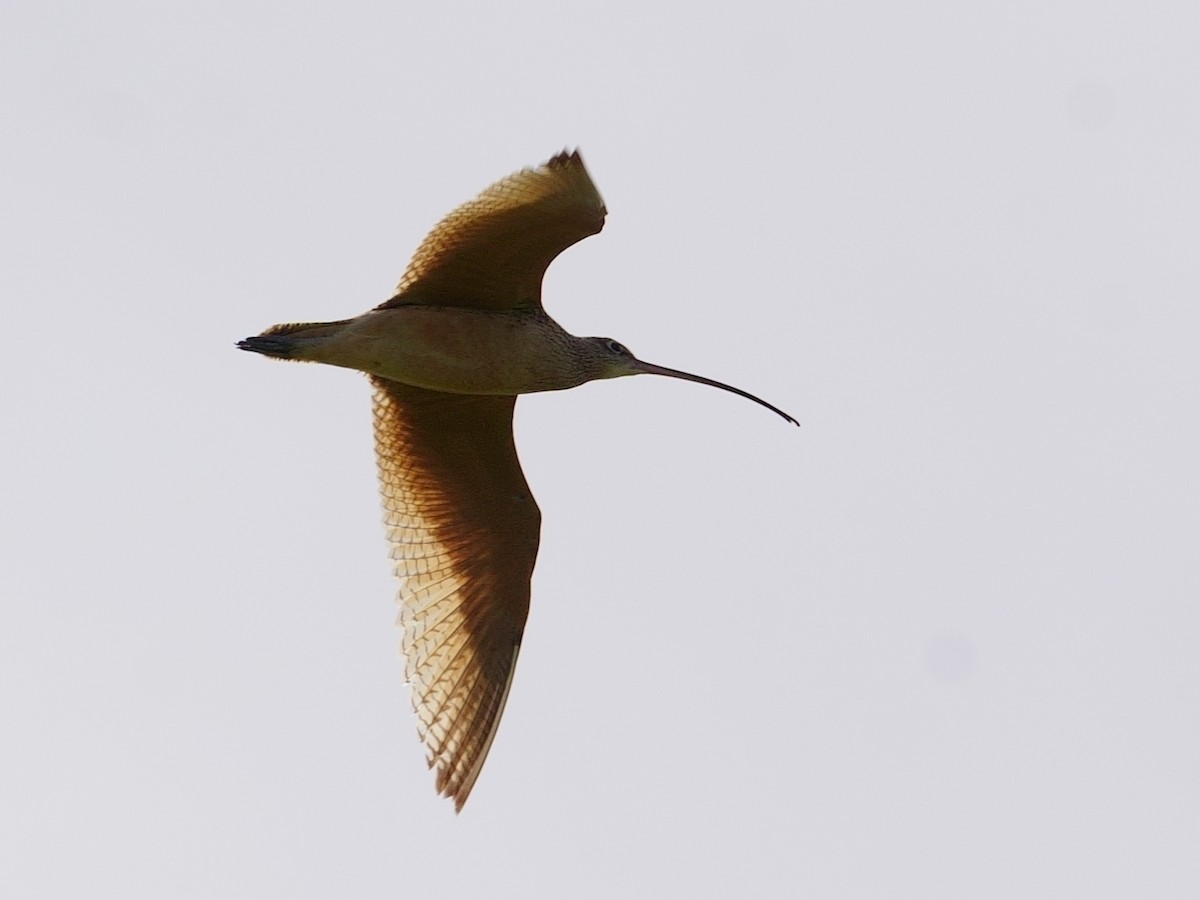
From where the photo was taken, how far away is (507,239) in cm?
1349

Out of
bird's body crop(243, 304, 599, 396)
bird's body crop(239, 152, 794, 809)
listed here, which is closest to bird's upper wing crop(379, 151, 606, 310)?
bird's body crop(239, 152, 794, 809)

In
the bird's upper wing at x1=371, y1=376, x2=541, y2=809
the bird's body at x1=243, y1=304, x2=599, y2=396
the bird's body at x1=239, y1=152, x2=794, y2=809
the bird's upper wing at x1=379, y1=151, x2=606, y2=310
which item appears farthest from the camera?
the bird's upper wing at x1=371, y1=376, x2=541, y2=809

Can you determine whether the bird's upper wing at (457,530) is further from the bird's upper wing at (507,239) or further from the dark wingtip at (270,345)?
the dark wingtip at (270,345)

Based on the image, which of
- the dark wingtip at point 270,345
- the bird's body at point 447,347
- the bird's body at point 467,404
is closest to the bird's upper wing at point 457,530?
the bird's body at point 467,404

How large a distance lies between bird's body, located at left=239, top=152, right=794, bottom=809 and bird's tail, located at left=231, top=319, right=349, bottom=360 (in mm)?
11

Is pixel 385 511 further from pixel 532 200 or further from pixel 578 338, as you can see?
pixel 532 200

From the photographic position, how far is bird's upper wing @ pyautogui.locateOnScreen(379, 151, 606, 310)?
12.7 meters

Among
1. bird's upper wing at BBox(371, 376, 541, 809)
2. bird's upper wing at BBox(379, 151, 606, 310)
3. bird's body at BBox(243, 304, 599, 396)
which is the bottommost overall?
bird's upper wing at BBox(371, 376, 541, 809)

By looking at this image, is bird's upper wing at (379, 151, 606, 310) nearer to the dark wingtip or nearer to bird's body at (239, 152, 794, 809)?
bird's body at (239, 152, 794, 809)

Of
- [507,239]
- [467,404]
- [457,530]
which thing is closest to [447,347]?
[507,239]

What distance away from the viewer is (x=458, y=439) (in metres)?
15.3

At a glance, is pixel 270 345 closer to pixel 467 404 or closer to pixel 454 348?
pixel 454 348

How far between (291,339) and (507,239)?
5.91 ft

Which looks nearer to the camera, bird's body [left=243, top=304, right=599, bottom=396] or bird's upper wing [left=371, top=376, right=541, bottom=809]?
bird's body [left=243, top=304, right=599, bottom=396]
